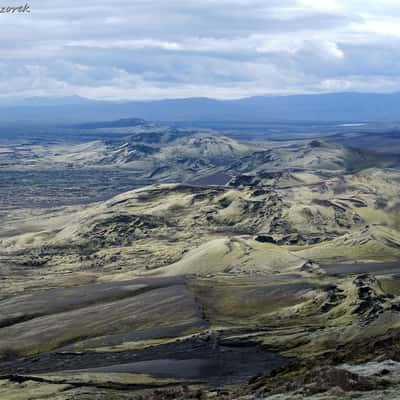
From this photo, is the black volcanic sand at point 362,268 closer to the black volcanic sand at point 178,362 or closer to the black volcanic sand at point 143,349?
the black volcanic sand at point 143,349

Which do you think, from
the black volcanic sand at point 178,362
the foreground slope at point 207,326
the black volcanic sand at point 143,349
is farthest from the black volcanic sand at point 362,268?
the black volcanic sand at point 178,362

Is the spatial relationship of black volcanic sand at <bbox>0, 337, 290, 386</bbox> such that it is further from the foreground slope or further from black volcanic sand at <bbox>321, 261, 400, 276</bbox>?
black volcanic sand at <bbox>321, 261, 400, 276</bbox>

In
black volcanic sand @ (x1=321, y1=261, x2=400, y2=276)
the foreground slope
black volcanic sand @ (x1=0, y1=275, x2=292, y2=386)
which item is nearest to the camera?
the foreground slope

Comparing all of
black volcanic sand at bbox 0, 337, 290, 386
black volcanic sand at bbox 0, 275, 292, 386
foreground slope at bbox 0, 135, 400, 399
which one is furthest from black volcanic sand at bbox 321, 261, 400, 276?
black volcanic sand at bbox 0, 337, 290, 386

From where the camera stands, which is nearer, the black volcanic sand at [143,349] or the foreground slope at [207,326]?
the foreground slope at [207,326]

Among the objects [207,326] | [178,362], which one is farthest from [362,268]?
[178,362]

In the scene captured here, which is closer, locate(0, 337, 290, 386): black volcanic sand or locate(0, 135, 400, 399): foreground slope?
locate(0, 135, 400, 399): foreground slope
